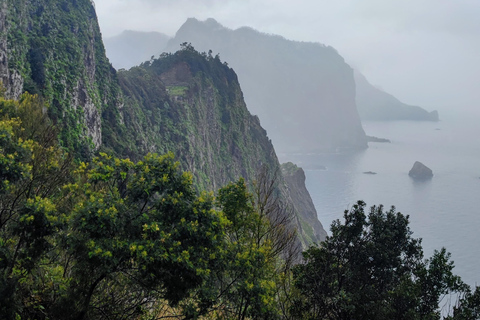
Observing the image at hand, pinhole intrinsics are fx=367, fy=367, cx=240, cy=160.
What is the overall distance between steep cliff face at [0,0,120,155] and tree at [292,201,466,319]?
29739 millimetres

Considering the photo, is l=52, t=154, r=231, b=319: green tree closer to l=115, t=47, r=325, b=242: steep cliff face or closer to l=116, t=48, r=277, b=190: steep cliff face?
l=115, t=47, r=325, b=242: steep cliff face

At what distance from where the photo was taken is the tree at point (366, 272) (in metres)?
12.6

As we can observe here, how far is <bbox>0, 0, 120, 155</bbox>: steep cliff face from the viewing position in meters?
34.0

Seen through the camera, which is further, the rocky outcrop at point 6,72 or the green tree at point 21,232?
the rocky outcrop at point 6,72

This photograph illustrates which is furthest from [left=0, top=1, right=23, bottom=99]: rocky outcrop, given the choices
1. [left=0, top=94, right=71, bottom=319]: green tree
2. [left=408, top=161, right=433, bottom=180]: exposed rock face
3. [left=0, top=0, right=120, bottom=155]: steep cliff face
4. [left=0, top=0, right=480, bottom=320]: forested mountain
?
[left=408, top=161, right=433, bottom=180]: exposed rock face

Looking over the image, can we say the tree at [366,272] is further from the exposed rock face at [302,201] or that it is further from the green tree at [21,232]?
the exposed rock face at [302,201]

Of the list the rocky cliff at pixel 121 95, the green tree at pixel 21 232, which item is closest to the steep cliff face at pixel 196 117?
the rocky cliff at pixel 121 95

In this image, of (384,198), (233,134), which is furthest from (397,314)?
(384,198)

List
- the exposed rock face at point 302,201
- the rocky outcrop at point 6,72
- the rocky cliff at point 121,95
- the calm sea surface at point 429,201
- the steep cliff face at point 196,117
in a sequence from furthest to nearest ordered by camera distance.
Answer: the exposed rock face at point 302,201, the calm sea surface at point 429,201, the steep cliff face at point 196,117, the rocky cliff at point 121,95, the rocky outcrop at point 6,72

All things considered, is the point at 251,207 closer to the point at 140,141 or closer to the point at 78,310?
the point at 78,310

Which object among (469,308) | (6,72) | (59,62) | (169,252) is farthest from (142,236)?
(59,62)

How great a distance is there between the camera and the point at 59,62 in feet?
131

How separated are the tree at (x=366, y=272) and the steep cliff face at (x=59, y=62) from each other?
2974 cm

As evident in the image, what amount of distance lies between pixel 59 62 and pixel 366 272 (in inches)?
1511
